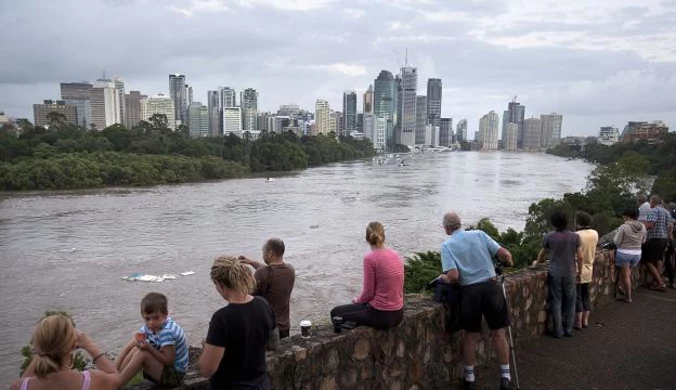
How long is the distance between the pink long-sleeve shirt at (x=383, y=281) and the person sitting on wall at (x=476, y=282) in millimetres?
476

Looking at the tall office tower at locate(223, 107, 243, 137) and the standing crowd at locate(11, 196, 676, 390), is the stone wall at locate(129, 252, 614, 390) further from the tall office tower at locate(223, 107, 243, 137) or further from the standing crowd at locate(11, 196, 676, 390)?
the tall office tower at locate(223, 107, 243, 137)

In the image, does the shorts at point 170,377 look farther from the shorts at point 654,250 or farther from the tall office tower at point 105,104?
the tall office tower at point 105,104

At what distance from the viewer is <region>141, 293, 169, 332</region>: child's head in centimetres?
310

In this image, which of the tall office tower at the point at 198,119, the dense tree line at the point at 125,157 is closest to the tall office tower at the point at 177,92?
the tall office tower at the point at 198,119

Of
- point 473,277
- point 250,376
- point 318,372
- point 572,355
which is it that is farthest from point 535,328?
point 250,376

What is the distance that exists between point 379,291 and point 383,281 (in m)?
0.08

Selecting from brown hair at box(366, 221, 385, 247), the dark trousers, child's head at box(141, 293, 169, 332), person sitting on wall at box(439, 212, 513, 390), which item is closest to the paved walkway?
person sitting on wall at box(439, 212, 513, 390)

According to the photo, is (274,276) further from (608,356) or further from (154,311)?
(608,356)

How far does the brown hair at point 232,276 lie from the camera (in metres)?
2.63

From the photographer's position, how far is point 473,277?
4.05m

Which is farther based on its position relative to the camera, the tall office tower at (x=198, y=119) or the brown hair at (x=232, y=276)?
the tall office tower at (x=198, y=119)

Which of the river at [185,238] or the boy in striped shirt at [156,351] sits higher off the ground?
the boy in striped shirt at [156,351]

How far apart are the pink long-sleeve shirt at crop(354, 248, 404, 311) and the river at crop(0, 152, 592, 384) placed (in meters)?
10.1

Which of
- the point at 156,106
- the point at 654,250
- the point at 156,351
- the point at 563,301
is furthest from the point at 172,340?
the point at 156,106
